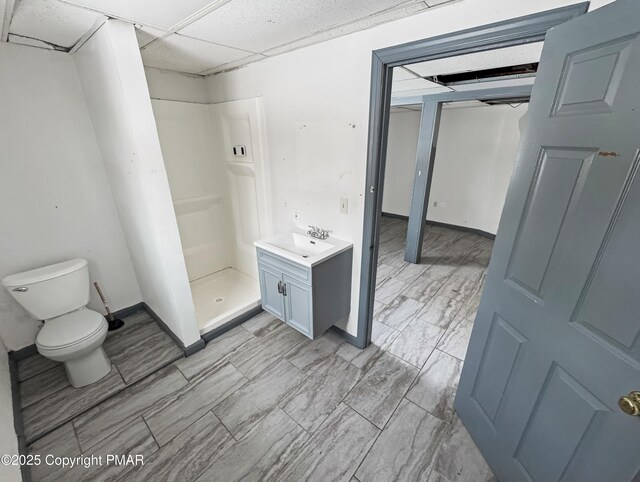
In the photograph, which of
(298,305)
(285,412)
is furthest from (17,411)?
(298,305)

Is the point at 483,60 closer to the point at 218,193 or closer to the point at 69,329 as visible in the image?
the point at 218,193

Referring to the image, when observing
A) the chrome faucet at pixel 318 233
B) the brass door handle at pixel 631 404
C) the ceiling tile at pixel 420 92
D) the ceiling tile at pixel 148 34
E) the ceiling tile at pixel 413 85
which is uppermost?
the ceiling tile at pixel 148 34

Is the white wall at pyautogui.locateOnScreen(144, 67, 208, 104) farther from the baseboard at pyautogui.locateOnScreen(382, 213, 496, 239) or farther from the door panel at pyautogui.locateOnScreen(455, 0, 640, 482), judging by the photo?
the baseboard at pyautogui.locateOnScreen(382, 213, 496, 239)

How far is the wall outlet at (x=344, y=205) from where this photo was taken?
1883 millimetres

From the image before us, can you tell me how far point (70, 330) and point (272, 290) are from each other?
4.44 ft

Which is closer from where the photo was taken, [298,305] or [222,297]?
[298,305]

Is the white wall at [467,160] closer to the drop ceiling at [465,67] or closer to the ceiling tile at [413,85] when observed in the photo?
the drop ceiling at [465,67]

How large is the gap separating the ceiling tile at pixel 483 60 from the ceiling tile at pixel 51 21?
6.40 feet

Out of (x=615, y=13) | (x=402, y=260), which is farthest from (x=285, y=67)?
(x=402, y=260)

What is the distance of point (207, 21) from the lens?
1361 millimetres

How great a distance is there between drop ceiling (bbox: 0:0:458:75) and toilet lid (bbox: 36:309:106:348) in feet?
5.80

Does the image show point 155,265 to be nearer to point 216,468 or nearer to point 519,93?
point 216,468

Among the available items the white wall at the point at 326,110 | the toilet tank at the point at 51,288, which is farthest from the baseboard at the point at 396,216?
the toilet tank at the point at 51,288

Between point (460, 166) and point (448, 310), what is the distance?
3.19m
